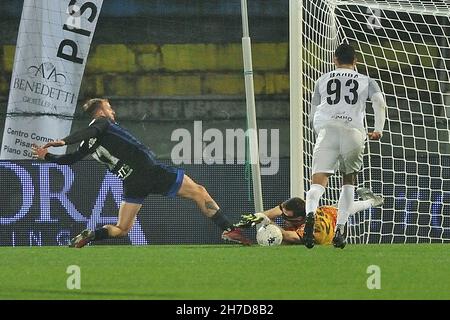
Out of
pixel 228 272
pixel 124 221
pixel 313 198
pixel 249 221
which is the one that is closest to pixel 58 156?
pixel 124 221

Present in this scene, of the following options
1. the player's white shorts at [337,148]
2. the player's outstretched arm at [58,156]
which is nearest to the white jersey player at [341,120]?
the player's white shorts at [337,148]

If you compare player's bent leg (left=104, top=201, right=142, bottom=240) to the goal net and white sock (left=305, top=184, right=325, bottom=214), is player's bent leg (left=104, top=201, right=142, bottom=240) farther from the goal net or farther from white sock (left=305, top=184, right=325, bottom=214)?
white sock (left=305, top=184, right=325, bottom=214)

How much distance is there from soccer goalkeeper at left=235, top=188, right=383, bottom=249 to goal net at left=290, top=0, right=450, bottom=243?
0.90ft

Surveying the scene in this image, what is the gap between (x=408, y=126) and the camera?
41.2 feet

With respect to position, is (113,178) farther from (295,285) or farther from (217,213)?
(295,285)

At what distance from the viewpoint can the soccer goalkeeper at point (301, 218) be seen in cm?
977

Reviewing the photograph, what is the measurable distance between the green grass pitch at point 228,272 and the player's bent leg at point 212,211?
0.27 m

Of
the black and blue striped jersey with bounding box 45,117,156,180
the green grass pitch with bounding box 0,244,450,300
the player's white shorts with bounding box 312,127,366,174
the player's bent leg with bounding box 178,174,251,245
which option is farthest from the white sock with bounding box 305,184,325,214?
the black and blue striped jersey with bounding box 45,117,156,180

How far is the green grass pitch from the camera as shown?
666 cm

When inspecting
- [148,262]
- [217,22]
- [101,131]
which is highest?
[217,22]

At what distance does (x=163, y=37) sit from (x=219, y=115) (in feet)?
2.73

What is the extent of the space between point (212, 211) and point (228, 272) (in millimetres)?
2454

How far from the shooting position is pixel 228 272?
763 centimetres

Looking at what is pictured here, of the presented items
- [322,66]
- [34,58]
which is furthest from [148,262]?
[34,58]
